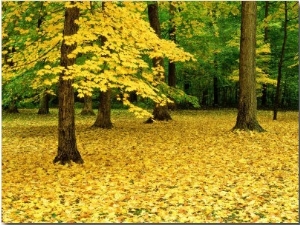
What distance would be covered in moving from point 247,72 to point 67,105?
8.21 meters

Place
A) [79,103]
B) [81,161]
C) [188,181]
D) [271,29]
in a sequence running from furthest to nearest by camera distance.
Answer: [79,103] < [271,29] < [81,161] < [188,181]

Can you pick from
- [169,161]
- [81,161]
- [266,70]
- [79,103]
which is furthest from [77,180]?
[79,103]

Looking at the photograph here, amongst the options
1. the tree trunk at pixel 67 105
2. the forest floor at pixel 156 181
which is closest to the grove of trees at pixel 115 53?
the tree trunk at pixel 67 105

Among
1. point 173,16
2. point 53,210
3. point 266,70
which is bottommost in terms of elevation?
point 53,210

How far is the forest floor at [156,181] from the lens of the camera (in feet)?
21.5

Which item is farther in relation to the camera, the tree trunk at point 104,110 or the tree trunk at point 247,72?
the tree trunk at point 104,110

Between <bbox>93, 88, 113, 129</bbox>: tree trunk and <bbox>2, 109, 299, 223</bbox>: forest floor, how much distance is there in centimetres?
288

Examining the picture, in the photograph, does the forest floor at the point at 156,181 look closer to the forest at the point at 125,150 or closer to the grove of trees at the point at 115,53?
the forest at the point at 125,150

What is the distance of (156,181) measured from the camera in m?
8.74

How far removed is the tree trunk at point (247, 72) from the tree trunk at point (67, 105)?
755 centimetres

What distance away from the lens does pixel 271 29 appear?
3294cm

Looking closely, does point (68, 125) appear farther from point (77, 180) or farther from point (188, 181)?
point (188, 181)

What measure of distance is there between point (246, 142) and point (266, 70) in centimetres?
1700

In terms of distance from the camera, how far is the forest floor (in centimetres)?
656
